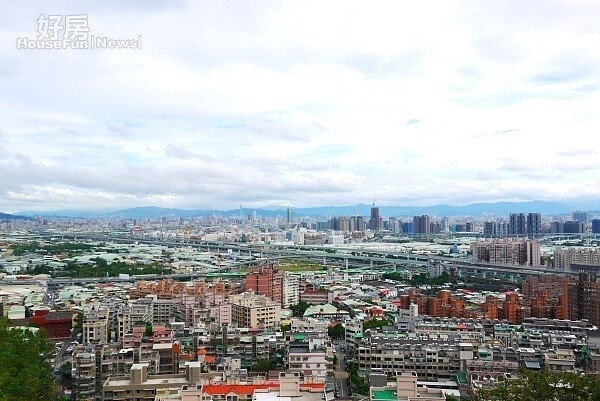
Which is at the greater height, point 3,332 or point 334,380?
point 3,332

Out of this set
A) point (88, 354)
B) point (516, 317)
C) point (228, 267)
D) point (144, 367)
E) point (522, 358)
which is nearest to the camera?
point (144, 367)

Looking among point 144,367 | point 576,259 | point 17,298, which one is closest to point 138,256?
point 17,298

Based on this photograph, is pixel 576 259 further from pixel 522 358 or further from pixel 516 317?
pixel 522 358

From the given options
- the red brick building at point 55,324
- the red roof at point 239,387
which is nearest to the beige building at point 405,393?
the red roof at point 239,387

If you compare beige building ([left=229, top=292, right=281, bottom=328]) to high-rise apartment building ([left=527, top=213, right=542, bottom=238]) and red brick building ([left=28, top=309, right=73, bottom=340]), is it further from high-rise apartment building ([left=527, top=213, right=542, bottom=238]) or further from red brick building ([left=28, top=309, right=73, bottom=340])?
high-rise apartment building ([left=527, top=213, right=542, bottom=238])

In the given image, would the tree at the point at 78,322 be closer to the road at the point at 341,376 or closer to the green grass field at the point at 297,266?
the road at the point at 341,376

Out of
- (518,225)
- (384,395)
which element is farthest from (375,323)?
(518,225)

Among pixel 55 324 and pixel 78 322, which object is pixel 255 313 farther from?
pixel 55 324
